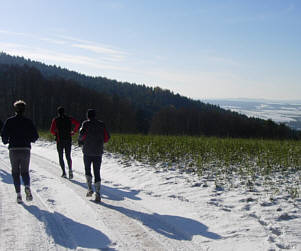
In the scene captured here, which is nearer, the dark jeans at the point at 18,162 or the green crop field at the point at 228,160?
the dark jeans at the point at 18,162

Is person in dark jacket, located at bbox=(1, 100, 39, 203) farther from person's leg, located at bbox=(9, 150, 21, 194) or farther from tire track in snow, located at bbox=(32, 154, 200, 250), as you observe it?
tire track in snow, located at bbox=(32, 154, 200, 250)

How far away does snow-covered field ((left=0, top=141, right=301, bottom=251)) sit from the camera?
4406 millimetres

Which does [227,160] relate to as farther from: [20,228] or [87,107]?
[87,107]

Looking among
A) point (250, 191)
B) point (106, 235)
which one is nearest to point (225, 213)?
point (250, 191)

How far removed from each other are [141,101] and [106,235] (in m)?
136

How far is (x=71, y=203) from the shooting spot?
6.40 m

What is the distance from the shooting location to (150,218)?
5.62m

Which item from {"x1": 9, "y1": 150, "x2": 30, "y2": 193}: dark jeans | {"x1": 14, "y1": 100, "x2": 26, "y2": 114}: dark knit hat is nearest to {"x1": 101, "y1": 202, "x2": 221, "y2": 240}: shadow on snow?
{"x1": 9, "y1": 150, "x2": 30, "y2": 193}: dark jeans

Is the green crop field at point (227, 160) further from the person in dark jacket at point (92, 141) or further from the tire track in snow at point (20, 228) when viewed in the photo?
the tire track in snow at point (20, 228)

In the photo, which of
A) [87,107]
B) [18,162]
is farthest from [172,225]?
[87,107]

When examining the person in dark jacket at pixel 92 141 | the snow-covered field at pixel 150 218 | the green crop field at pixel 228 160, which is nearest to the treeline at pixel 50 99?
the green crop field at pixel 228 160

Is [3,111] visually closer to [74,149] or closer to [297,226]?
[74,149]

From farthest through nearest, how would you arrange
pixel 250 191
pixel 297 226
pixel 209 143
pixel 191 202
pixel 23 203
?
pixel 209 143 → pixel 250 191 → pixel 191 202 → pixel 23 203 → pixel 297 226

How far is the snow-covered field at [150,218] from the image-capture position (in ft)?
14.5
